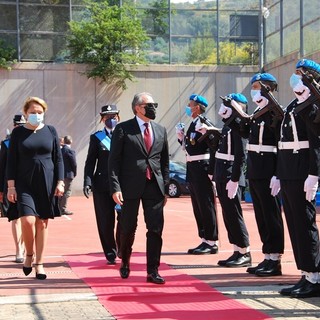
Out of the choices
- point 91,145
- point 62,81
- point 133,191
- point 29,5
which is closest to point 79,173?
point 62,81

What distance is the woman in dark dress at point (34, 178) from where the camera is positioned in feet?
28.6

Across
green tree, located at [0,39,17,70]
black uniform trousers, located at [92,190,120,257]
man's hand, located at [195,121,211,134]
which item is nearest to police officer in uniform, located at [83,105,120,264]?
black uniform trousers, located at [92,190,120,257]

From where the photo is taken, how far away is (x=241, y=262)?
32.0ft

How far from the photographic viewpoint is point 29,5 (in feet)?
101

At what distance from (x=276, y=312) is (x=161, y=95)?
967 inches

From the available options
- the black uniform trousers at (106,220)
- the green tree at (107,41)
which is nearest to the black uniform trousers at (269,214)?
the black uniform trousers at (106,220)

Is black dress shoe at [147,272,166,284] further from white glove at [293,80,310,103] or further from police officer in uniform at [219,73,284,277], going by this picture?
white glove at [293,80,310,103]

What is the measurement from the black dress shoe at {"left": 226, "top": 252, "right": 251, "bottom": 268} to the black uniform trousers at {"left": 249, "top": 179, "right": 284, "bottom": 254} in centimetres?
78

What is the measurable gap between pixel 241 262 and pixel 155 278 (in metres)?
1.67

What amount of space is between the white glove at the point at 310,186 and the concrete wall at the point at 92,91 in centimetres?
2165

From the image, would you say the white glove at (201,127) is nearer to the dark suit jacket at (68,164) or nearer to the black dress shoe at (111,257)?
the black dress shoe at (111,257)

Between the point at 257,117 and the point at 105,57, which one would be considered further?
the point at 105,57

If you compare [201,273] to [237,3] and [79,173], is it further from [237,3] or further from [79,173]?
[237,3]

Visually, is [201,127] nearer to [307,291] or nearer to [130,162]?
[130,162]
